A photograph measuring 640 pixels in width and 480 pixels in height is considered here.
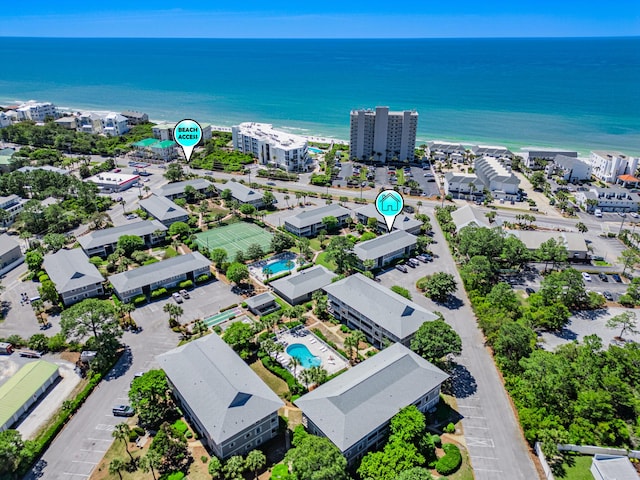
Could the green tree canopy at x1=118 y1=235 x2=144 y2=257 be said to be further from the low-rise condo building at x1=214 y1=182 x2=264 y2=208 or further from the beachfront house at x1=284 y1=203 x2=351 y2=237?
the beachfront house at x1=284 y1=203 x2=351 y2=237

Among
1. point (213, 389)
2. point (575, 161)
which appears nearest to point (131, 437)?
point (213, 389)

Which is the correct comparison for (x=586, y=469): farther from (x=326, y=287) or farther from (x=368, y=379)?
(x=326, y=287)

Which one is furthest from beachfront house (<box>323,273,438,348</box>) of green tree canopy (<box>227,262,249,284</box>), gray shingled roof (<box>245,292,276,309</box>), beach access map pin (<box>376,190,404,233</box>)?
beach access map pin (<box>376,190,404,233</box>)

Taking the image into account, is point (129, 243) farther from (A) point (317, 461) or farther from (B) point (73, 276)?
(A) point (317, 461)

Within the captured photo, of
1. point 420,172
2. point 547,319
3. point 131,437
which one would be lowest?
point 131,437

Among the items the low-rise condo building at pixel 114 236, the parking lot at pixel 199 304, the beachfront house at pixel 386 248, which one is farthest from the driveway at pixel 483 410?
the low-rise condo building at pixel 114 236

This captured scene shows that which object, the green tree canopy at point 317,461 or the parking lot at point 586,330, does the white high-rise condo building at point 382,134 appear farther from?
the green tree canopy at point 317,461
